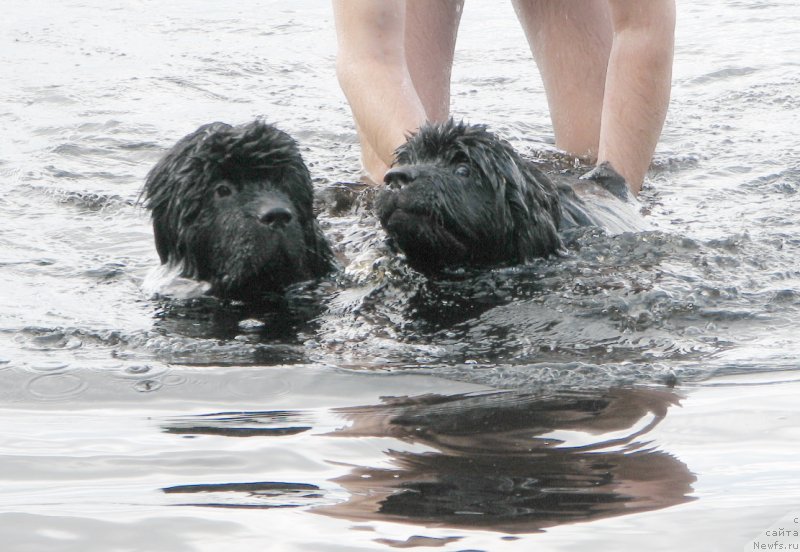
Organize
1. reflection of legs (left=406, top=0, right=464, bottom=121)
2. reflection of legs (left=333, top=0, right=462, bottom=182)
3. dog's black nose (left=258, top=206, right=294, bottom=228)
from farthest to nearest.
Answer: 1. reflection of legs (left=406, top=0, right=464, bottom=121)
2. reflection of legs (left=333, top=0, right=462, bottom=182)
3. dog's black nose (left=258, top=206, right=294, bottom=228)

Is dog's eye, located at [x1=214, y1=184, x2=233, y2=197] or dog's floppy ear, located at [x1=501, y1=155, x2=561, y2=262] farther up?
dog's eye, located at [x1=214, y1=184, x2=233, y2=197]

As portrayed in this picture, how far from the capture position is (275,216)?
4.39 metres

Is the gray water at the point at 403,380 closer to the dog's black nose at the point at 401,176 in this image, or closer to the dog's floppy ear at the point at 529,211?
the dog's floppy ear at the point at 529,211

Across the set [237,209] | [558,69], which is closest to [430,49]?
[558,69]

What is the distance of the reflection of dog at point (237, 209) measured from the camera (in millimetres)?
4445

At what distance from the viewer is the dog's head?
4.49 metres

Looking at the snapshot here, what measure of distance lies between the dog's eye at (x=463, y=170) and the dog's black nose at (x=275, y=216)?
0.68 metres

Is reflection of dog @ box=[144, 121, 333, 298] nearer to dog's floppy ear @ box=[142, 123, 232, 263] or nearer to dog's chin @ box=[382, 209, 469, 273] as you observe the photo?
dog's floppy ear @ box=[142, 123, 232, 263]

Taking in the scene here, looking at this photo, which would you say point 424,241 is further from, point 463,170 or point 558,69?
point 558,69

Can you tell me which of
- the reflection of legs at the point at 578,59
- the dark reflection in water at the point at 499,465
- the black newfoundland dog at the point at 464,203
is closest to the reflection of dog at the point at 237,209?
the black newfoundland dog at the point at 464,203

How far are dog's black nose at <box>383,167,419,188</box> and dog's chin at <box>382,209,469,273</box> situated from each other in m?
0.11

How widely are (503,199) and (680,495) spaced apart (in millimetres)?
1968

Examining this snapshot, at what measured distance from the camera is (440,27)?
263 inches

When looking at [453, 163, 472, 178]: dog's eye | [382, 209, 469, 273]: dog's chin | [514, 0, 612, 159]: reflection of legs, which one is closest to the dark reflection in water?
[382, 209, 469, 273]: dog's chin
